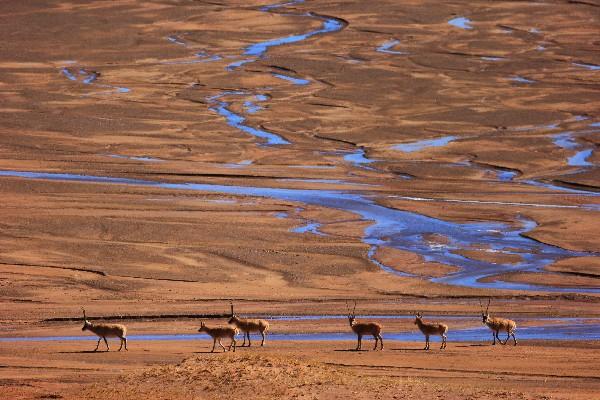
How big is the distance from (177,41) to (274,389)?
61624 millimetres

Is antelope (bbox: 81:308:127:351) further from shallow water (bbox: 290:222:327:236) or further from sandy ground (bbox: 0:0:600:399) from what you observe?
shallow water (bbox: 290:222:327:236)

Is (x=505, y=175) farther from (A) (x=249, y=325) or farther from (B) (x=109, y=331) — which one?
(B) (x=109, y=331)

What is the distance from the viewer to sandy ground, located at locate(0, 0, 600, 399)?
808 inches

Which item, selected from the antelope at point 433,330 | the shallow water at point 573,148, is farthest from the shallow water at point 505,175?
the antelope at point 433,330

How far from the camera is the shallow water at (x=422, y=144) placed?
163 ft

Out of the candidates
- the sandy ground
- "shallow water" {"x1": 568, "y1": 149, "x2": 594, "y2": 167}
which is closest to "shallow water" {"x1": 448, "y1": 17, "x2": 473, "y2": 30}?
the sandy ground

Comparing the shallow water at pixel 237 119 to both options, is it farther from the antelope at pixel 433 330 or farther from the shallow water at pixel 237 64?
the antelope at pixel 433 330

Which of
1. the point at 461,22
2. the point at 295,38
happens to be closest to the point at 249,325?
the point at 295,38

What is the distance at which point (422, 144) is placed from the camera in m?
50.7

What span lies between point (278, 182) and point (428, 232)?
8276 mm

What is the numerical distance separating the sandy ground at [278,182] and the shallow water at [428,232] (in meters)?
0.48

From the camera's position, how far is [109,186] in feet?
135

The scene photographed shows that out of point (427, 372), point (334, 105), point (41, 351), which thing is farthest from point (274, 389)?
point (334, 105)

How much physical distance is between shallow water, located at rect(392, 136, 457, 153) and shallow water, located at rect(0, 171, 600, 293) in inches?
332
